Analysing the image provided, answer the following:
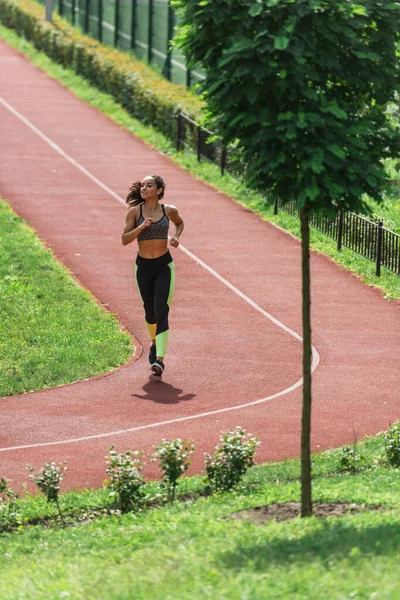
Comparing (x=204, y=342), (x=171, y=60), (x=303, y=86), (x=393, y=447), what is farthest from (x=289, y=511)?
(x=171, y=60)

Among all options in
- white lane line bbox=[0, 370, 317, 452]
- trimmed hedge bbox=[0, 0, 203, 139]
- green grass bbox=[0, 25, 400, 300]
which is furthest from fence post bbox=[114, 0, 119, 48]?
white lane line bbox=[0, 370, 317, 452]

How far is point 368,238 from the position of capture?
66.7 ft

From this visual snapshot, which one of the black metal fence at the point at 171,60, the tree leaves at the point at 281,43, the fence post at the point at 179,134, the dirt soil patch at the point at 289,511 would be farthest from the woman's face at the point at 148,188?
the fence post at the point at 179,134

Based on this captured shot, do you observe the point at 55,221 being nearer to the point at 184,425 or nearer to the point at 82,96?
the point at 184,425

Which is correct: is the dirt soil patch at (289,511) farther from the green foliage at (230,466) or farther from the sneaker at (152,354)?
the sneaker at (152,354)

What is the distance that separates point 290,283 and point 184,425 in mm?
6852

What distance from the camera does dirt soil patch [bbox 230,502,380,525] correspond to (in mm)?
9375

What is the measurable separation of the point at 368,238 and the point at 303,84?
11.9 meters

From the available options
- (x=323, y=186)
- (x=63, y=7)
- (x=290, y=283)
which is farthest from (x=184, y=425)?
(x=63, y=7)

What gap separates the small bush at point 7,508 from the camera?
10000 mm

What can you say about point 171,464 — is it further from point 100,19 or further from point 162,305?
point 100,19

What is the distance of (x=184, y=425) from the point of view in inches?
504

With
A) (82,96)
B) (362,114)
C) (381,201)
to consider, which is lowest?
(82,96)

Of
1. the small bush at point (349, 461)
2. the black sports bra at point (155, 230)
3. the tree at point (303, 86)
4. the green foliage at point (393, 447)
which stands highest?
the tree at point (303, 86)
